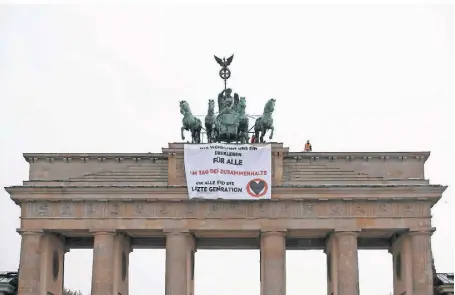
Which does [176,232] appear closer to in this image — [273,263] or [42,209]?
[273,263]

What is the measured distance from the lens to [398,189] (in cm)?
6097

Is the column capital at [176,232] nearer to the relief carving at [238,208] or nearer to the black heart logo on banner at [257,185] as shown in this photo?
the relief carving at [238,208]

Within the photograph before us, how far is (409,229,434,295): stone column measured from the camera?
196ft

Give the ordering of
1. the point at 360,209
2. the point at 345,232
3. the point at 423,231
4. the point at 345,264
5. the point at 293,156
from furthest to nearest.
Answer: the point at 293,156 < the point at 360,209 < the point at 345,232 < the point at 423,231 < the point at 345,264

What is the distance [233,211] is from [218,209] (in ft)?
2.94

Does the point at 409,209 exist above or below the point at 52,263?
above

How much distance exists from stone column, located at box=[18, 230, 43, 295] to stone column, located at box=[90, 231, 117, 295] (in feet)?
10.7

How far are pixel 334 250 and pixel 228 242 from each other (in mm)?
8363

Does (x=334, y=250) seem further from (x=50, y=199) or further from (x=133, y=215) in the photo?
(x=50, y=199)

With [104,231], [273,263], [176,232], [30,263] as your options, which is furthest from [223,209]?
[30,263]

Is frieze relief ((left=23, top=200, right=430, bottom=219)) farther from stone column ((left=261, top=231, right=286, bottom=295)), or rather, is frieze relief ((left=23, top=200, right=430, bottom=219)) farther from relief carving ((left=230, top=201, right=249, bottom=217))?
stone column ((left=261, top=231, right=286, bottom=295))

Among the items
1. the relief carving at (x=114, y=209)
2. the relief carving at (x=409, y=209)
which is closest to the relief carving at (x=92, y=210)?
the relief carving at (x=114, y=209)

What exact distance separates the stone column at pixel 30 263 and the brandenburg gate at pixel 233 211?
59 mm

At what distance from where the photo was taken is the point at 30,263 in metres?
60.7
